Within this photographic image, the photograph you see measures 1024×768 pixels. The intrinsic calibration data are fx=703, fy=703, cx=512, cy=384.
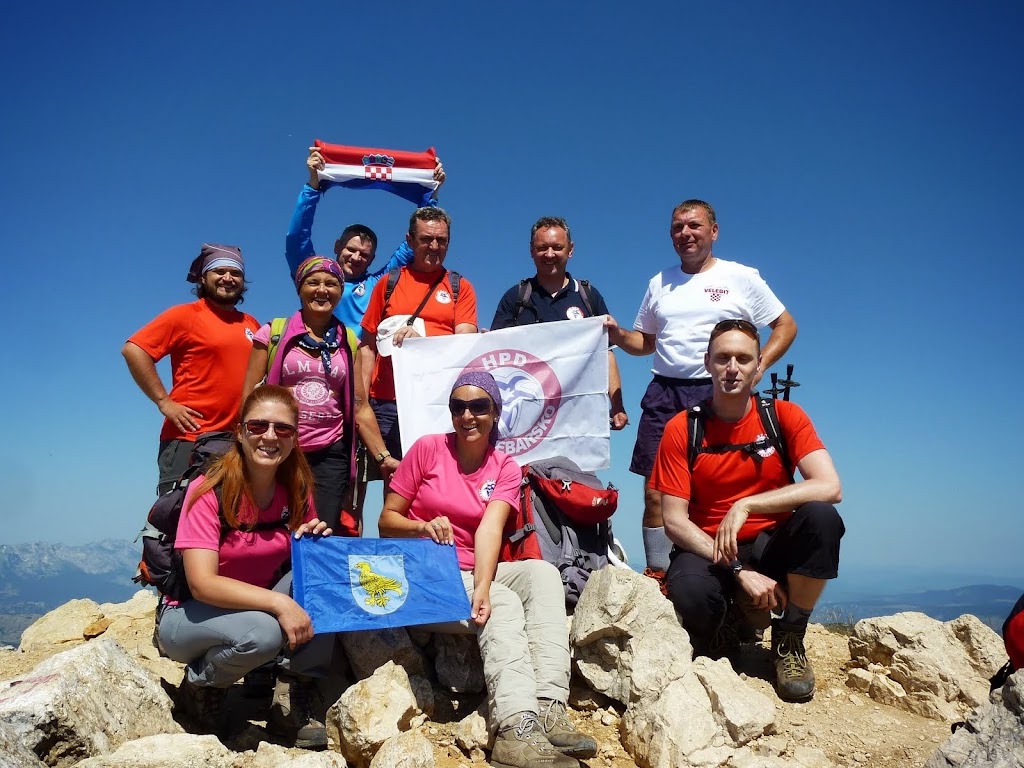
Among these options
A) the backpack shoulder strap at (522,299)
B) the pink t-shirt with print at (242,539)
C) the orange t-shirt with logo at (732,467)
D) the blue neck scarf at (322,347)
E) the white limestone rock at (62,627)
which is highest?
the backpack shoulder strap at (522,299)

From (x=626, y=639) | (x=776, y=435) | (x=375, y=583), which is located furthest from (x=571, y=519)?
(x=375, y=583)

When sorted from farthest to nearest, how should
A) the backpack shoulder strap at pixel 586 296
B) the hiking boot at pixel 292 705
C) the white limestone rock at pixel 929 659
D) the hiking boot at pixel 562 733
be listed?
the backpack shoulder strap at pixel 586 296, the white limestone rock at pixel 929 659, the hiking boot at pixel 292 705, the hiking boot at pixel 562 733

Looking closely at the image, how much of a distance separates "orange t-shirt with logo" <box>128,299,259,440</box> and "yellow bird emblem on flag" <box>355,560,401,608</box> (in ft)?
7.28

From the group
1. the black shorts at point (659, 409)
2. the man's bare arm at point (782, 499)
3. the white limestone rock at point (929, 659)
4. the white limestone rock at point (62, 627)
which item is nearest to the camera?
the man's bare arm at point (782, 499)

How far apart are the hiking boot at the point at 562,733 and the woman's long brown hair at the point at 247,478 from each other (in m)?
2.09

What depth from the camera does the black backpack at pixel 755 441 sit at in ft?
18.4

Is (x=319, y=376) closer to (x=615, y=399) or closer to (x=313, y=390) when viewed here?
(x=313, y=390)

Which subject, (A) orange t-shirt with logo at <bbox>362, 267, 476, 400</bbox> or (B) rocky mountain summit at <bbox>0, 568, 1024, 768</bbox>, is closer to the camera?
(B) rocky mountain summit at <bbox>0, 568, 1024, 768</bbox>

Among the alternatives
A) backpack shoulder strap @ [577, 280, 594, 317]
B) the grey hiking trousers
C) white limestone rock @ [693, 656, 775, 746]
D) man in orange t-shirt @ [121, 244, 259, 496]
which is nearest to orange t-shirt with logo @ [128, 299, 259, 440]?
man in orange t-shirt @ [121, 244, 259, 496]

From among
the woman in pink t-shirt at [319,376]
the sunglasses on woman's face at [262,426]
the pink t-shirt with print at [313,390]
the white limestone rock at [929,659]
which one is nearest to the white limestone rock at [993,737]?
the white limestone rock at [929,659]

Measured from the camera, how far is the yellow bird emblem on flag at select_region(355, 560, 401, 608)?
479cm

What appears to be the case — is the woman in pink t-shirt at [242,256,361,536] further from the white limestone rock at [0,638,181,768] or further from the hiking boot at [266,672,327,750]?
the white limestone rock at [0,638,181,768]

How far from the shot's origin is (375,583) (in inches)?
191

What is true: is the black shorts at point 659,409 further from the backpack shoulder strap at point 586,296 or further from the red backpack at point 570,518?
the backpack shoulder strap at point 586,296
